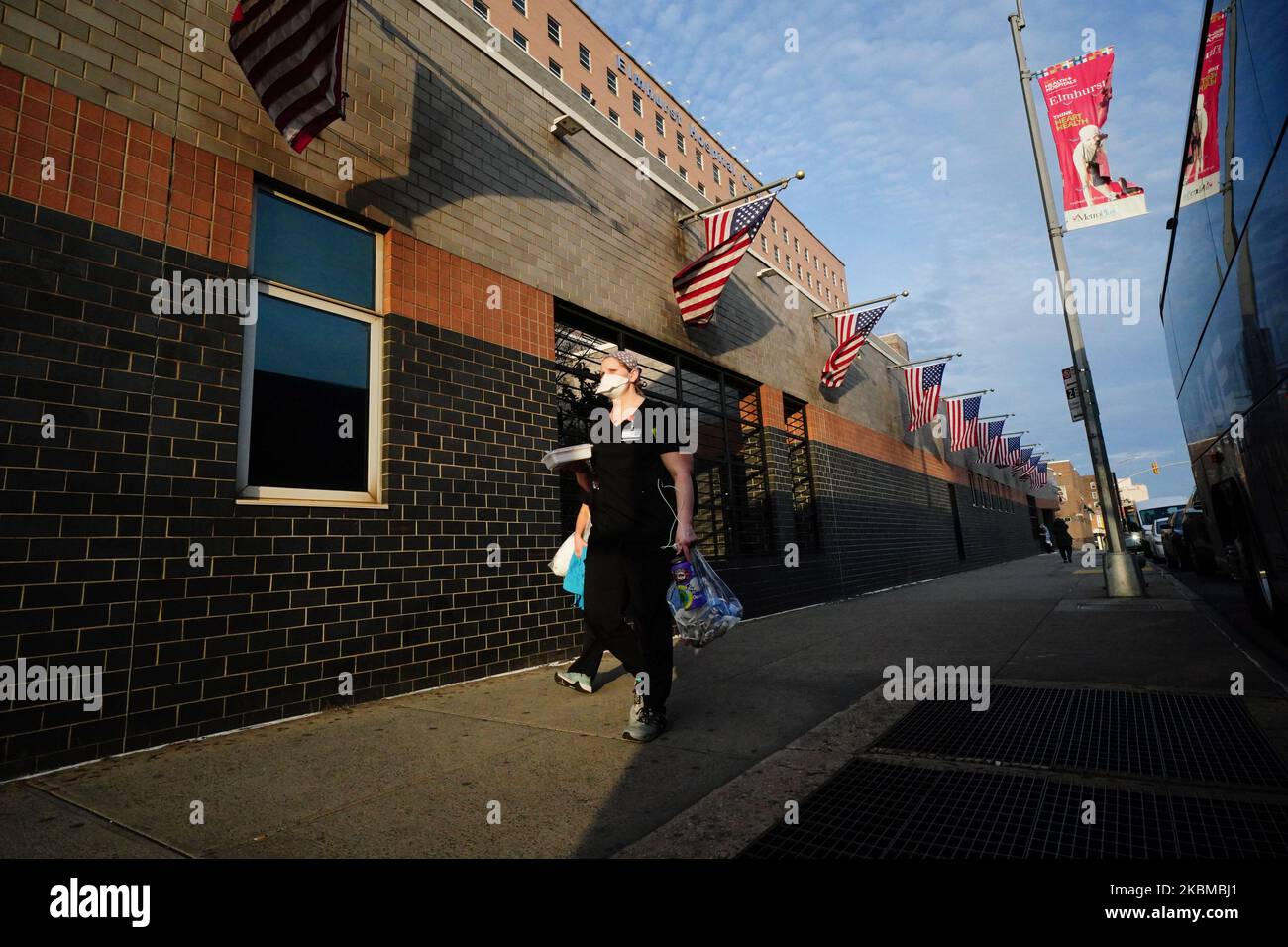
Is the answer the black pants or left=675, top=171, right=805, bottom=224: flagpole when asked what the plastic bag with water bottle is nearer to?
the black pants

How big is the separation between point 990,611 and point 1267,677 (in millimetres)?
4302

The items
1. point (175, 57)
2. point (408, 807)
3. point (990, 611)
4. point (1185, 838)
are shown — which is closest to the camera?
point (1185, 838)

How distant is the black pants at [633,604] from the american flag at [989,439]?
71.6 ft

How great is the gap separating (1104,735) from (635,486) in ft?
8.07

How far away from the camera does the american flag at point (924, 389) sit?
16109mm

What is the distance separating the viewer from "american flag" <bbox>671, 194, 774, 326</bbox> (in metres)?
8.34

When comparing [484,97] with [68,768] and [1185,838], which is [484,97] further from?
[1185,838]

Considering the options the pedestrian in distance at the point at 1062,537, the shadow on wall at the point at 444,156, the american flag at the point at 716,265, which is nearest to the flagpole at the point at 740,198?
the american flag at the point at 716,265

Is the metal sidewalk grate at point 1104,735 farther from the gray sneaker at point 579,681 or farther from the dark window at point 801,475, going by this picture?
the dark window at point 801,475

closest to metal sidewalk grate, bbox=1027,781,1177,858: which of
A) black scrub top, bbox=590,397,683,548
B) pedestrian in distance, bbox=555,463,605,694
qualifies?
black scrub top, bbox=590,397,683,548

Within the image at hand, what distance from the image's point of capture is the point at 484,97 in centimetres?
618

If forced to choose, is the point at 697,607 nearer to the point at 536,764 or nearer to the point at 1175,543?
the point at 536,764
